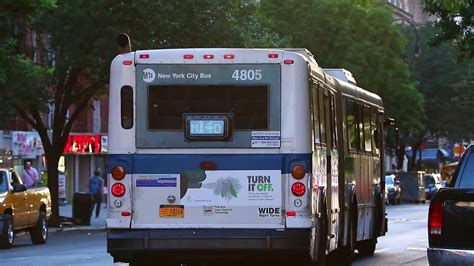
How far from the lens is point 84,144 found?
5966cm

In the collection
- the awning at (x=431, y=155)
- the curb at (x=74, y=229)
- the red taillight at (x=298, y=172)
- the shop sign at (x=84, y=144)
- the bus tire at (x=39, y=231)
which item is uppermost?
the awning at (x=431, y=155)

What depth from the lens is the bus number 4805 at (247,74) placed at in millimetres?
15508

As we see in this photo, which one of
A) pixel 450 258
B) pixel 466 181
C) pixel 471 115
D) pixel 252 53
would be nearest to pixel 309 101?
pixel 252 53

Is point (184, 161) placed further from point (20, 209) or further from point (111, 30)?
point (111, 30)

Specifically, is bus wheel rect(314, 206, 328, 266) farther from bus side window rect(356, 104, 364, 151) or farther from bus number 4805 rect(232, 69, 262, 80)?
bus side window rect(356, 104, 364, 151)

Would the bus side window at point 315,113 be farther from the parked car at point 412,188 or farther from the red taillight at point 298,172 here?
the parked car at point 412,188

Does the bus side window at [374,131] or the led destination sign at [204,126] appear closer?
the led destination sign at [204,126]

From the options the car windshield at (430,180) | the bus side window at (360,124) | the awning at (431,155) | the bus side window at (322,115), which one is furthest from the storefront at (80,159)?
the awning at (431,155)

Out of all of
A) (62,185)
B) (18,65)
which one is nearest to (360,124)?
(18,65)

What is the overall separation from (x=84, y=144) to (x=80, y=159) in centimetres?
215

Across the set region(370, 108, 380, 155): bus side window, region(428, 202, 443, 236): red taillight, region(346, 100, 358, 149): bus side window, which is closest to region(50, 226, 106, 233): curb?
region(370, 108, 380, 155): bus side window

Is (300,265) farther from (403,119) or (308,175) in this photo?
(403,119)

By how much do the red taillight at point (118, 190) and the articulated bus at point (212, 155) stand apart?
14 millimetres

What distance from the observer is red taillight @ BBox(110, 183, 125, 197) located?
15.4m
